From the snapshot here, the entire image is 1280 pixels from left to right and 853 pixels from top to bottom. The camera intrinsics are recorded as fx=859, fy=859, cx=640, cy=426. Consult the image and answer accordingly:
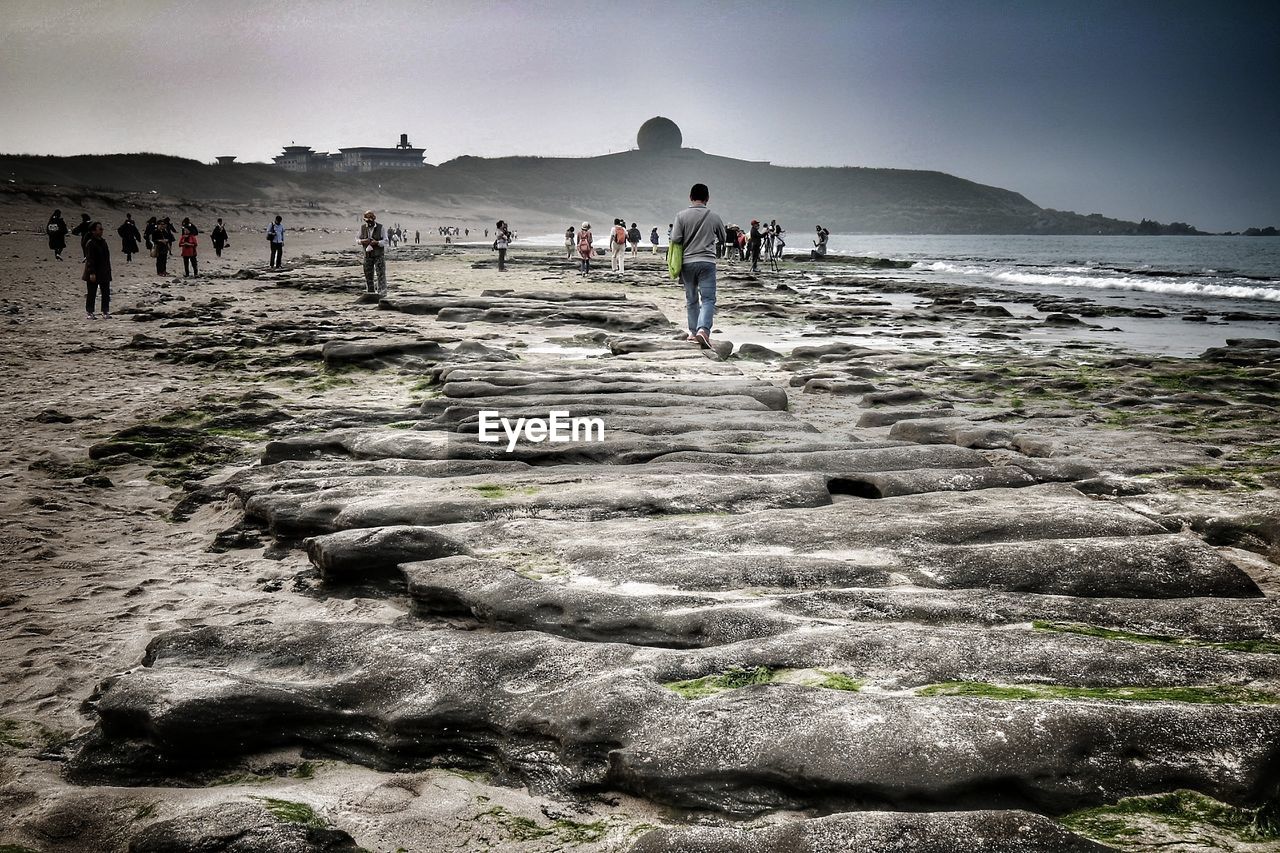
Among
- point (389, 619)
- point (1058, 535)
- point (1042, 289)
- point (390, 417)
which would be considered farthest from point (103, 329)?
point (1042, 289)

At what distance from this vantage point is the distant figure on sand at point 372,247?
73.6ft

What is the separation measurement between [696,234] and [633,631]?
10.4 metres

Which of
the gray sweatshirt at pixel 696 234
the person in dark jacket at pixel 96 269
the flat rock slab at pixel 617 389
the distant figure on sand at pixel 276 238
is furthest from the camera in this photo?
the distant figure on sand at pixel 276 238

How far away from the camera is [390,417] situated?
32.3 feet

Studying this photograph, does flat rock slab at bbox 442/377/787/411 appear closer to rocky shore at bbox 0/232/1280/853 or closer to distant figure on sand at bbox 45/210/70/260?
rocky shore at bbox 0/232/1280/853

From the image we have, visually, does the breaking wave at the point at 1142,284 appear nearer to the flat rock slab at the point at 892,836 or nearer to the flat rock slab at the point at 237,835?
the flat rock slab at the point at 892,836

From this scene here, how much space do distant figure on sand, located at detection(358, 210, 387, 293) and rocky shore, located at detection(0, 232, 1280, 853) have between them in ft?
43.2

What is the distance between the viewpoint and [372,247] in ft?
74.7

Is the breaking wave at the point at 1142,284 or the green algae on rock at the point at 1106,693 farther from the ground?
the breaking wave at the point at 1142,284

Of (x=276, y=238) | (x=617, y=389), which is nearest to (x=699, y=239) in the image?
(x=617, y=389)

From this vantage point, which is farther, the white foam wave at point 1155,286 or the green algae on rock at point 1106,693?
the white foam wave at point 1155,286

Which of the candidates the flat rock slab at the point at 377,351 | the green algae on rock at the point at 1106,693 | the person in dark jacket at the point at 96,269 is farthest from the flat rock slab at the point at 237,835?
the person in dark jacket at the point at 96,269

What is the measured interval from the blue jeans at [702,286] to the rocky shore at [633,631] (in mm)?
4258

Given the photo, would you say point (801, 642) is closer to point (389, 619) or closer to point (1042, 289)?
point (389, 619)
